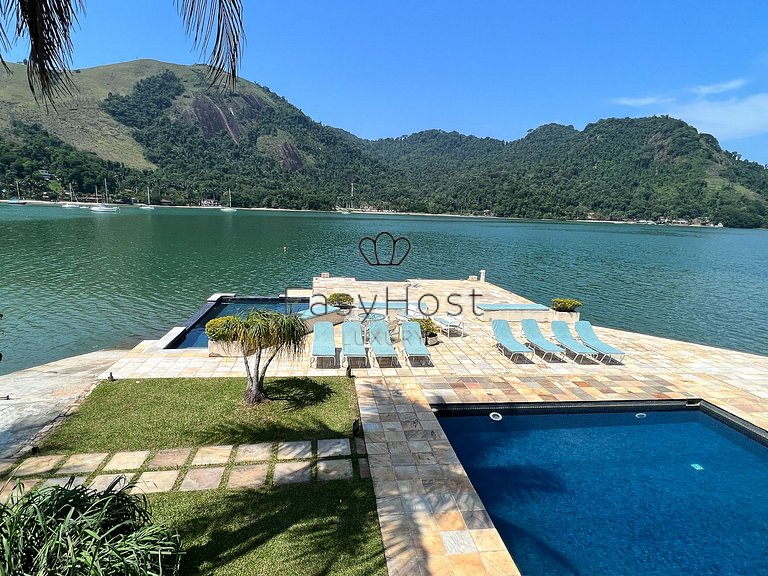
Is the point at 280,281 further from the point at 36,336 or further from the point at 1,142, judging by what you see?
the point at 1,142

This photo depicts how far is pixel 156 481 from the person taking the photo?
5.36m

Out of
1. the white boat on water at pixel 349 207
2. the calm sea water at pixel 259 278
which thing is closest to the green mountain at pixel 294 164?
the white boat on water at pixel 349 207

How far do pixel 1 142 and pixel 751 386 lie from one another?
428ft

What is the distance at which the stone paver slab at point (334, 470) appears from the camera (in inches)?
220

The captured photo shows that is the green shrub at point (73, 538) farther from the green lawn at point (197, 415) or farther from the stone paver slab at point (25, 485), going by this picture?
the green lawn at point (197, 415)

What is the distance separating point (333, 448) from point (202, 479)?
6.06 feet

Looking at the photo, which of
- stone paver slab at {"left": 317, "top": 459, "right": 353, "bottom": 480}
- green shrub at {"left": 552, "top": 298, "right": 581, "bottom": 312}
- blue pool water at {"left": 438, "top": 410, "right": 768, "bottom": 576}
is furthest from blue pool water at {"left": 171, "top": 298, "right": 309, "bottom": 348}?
green shrub at {"left": 552, "top": 298, "right": 581, "bottom": 312}

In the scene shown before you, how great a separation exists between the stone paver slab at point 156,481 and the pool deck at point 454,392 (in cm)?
268

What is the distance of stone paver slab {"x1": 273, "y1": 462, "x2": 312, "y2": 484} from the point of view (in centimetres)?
547

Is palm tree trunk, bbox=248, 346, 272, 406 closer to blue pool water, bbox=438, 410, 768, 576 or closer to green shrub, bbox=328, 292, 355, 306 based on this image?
blue pool water, bbox=438, 410, 768, 576

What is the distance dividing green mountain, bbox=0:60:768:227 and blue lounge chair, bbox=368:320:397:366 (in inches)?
4399

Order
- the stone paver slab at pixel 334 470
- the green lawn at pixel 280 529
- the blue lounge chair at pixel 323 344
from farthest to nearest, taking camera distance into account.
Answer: the blue lounge chair at pixel 323 344
the stone paver slab at pixel 334 470
the green lawn at pixel 280 529

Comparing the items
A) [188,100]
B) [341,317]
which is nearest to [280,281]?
[341,317]

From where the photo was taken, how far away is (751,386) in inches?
380
